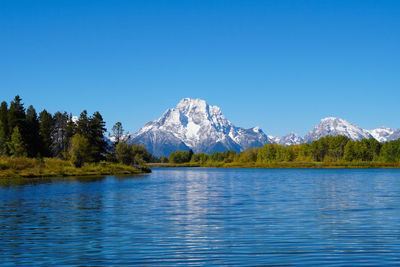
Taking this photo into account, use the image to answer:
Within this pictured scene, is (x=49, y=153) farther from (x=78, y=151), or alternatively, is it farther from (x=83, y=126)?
(x=78, y=151)

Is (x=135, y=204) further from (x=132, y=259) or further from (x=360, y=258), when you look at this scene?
(x=360, y=258)

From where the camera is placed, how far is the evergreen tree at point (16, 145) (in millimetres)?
123688

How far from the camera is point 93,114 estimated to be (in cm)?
15075

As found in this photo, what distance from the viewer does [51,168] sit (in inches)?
4432

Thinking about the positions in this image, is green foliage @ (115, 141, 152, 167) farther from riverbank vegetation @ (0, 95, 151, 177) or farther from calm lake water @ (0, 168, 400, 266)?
calm lake water @ (0, 168, 400, 266)

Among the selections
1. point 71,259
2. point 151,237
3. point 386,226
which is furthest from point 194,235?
point 386,226

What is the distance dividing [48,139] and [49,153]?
22.1 feet

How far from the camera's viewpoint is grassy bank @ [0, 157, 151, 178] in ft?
327

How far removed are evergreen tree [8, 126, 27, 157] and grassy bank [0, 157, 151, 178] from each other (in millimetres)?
8674

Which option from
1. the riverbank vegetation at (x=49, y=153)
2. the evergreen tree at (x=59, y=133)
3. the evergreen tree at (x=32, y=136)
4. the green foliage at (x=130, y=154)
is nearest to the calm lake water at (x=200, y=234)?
the riverbank vegetation at (x=49, y=153)

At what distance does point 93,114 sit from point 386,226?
13317cm

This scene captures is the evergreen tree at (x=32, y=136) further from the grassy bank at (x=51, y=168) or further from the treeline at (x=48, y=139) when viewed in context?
the grassy bank at (x=51, y=168)

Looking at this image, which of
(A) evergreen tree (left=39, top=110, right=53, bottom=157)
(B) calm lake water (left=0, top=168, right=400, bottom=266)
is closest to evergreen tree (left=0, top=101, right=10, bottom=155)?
(A) evergreen tree (left=39, top=110, right=53, bottom=157)

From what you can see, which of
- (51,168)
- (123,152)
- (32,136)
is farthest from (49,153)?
(51,168)
